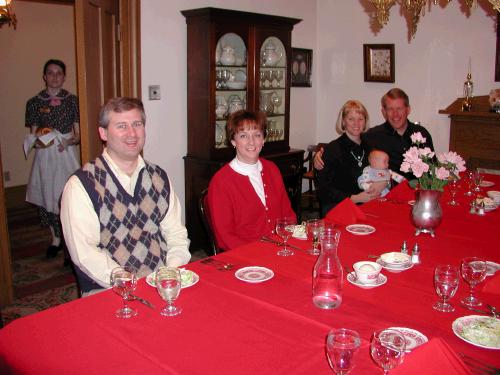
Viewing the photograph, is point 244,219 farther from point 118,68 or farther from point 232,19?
point 232,19

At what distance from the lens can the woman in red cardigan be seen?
249 centimetres

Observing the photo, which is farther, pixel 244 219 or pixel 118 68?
pixel 118 68

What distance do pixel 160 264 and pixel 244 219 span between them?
0.52m

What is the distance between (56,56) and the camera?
20.9 ft

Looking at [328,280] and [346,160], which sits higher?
[346,160]

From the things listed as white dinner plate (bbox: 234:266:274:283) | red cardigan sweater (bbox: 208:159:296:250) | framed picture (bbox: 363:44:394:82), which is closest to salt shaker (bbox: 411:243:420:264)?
white dinner plate (bbox: 234:266:274:283)

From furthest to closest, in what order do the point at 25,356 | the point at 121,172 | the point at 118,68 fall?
1. the point at 118,68
2. the point at 121,172
3. the point at 25,356

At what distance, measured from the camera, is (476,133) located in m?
4.86

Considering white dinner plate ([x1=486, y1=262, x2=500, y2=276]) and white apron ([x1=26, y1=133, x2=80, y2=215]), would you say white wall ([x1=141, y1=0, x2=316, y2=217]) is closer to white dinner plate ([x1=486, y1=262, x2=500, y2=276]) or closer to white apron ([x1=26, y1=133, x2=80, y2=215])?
white apron ([x1=26, y1=133, x2=80, y2=215])

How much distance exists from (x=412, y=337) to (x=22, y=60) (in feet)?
19.3

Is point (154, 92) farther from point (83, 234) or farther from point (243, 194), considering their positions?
point (83, 234)

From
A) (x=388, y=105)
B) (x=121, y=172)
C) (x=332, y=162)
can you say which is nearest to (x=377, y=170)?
(x=332, y=162)

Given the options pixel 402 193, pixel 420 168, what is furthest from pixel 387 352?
pixel 402 193

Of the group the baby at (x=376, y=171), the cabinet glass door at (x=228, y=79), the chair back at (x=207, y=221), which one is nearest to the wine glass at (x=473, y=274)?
the chair back at (x=207, y=221)
